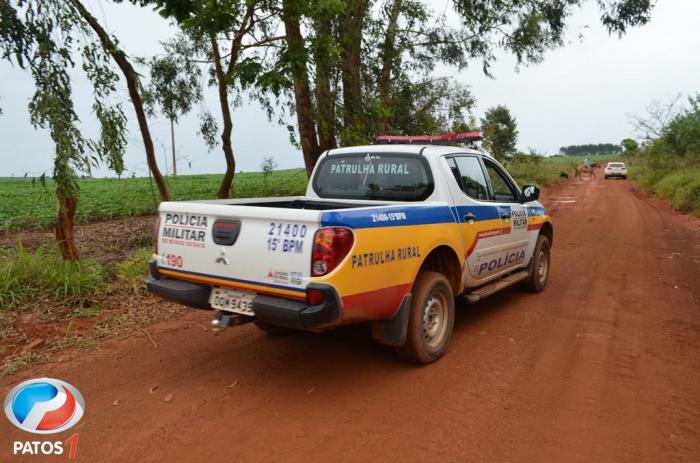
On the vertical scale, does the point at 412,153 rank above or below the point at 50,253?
above

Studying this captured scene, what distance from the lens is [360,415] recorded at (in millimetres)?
3447

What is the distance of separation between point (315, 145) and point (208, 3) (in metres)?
4.38

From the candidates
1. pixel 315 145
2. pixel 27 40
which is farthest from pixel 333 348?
pixel 315 145

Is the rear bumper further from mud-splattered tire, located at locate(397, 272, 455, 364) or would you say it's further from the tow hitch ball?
mud-splattered tire, located at locate(397, 272, 455, 364)

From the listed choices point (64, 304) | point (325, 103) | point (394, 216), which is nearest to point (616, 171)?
point (325, 103)

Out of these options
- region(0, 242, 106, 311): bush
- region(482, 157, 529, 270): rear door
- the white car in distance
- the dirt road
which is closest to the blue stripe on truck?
region(482, 157, 529, 270): rear door

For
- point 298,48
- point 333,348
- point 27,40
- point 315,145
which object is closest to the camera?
point 333,348

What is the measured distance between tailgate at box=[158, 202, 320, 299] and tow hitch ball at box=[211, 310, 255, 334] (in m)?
0.26

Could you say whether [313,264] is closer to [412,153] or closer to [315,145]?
[412,153]

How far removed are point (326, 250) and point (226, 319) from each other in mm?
1097

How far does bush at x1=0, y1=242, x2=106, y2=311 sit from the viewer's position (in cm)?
Answer: 555

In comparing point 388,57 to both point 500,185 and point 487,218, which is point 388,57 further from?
point 487,218

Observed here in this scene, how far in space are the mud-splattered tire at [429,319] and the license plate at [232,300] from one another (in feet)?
4.25

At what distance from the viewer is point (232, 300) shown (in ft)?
12.2
